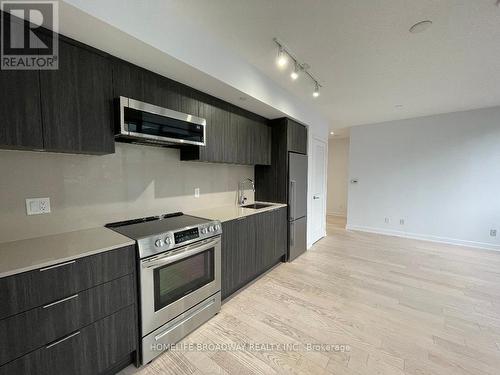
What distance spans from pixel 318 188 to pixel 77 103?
4006mm

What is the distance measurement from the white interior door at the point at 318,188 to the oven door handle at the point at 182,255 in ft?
8.91

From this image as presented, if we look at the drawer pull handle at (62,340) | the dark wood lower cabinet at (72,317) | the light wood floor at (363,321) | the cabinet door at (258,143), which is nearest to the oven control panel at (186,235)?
the dark wood lower cabinet at (72,317)

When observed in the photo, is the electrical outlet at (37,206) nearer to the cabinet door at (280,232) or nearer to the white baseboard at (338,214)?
the cabinet door at (280,232)

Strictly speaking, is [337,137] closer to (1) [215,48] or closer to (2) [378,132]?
(2) [378,132]

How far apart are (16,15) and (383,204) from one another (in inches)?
239

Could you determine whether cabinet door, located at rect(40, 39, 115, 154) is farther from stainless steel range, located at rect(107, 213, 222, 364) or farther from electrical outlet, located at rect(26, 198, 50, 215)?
stainless steel range, located at rect(107, 213, 222, 364)

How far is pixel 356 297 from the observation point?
97.0 inches

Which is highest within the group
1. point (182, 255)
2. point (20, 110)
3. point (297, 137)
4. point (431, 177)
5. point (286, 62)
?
point (286, 62)

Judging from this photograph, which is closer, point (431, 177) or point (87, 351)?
point (87, 351)

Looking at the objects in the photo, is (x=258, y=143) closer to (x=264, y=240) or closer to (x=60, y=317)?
(x=264, y=240)

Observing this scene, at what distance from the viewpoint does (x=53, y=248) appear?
1.31 meters

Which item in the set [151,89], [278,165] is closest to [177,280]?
[151,89]

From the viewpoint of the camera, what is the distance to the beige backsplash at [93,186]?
1.44 m

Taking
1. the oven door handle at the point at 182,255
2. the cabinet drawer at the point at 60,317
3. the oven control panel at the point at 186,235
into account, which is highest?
the oven control panel at the point at 186,235
